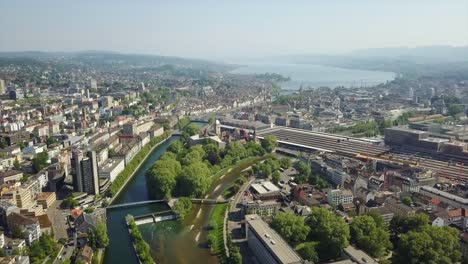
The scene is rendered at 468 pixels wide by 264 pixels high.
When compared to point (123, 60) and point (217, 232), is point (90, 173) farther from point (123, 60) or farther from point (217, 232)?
point (123, 60)

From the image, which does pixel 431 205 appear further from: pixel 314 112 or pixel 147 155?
pixel 314 112

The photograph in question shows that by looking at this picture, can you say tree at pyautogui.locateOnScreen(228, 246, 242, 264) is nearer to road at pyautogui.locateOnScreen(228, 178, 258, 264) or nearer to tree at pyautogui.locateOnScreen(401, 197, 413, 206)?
road at pyautogui.locateOnScreen(228, 178, 258, 264)

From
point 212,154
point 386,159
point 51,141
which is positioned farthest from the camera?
point 51,141

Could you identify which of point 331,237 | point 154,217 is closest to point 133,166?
point 154,217

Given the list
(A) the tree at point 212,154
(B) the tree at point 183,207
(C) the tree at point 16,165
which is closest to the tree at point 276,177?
(A) the tree at point 212,154

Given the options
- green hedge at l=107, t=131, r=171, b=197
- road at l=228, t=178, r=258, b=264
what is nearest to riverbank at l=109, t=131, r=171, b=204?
green hedge at l=107, t=131, r=171, b=197
